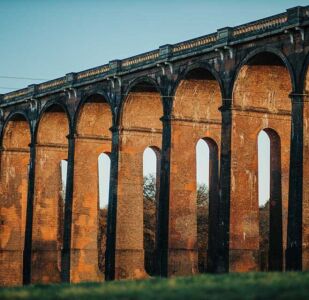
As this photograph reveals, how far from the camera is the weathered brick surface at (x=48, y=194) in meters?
59.0

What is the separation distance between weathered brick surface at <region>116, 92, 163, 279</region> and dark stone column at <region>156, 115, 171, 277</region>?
11.2ft

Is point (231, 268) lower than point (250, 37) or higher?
lower

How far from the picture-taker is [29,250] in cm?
Answer: 5884

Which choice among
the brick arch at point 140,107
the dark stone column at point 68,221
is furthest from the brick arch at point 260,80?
the dark stone column at point 68,221

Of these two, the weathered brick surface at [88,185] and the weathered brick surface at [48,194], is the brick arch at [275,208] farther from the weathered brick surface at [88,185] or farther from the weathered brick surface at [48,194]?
the weathered brick surface at [48,194]

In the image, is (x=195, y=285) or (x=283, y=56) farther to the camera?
(x=283, y=56)

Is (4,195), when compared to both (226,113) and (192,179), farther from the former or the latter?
(226,113)

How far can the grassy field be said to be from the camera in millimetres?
24656

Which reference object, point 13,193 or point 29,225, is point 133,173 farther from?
point 13,193

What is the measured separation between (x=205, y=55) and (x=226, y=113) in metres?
3.56

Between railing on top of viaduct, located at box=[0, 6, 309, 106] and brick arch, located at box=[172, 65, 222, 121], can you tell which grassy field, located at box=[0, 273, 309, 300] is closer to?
railing on top of viaduct, located at box=[0, 6, 309, 106]

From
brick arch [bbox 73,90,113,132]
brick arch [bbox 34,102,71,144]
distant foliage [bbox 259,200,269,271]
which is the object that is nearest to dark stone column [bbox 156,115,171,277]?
brick arch [bbox 73,90,113,132]

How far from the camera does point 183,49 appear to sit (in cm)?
4781

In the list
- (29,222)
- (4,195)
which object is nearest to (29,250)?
(29,222)
